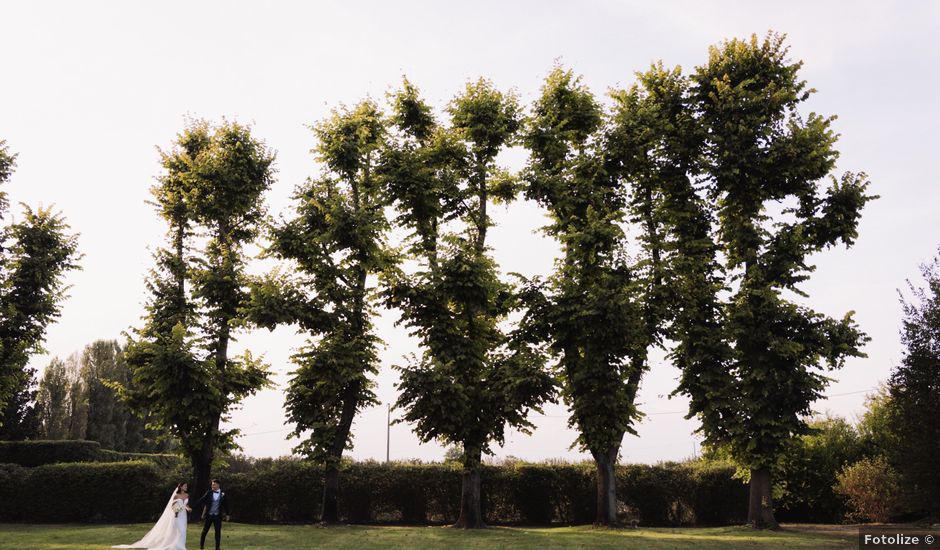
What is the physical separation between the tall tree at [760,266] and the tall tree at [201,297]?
60.3 ft

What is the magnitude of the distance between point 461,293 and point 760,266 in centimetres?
1183

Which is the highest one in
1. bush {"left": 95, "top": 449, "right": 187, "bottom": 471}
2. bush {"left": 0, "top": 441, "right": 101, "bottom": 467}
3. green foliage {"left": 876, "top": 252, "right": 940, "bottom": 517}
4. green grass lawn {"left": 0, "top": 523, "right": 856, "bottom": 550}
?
green foliage {"left": 876, "top": 252, "right": 940, "bottom": 517}

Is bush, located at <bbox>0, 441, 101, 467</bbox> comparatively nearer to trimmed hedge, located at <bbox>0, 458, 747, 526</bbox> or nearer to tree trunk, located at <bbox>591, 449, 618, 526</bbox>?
trimmed hedge, located at <bbox>0, 458, 747, 526</bbox>

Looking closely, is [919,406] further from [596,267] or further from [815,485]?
[815,485]

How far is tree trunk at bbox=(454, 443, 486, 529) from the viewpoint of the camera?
25.4 m

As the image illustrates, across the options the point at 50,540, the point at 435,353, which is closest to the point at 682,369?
the point at 435,353

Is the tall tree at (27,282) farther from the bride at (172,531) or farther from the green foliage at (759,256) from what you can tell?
the green foliage at (759,256)

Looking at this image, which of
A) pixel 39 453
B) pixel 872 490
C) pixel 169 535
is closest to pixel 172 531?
pixel 169 535

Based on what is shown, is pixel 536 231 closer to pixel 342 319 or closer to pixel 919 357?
pixel 342 319

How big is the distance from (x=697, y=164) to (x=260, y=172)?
19053 millimetres

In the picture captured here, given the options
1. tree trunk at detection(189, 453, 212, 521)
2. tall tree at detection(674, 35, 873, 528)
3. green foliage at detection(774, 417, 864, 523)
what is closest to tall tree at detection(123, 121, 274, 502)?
tree trunk at detection(189, 453, 212, 521)

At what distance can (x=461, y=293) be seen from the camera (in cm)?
2589

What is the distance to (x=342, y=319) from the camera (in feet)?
88.2

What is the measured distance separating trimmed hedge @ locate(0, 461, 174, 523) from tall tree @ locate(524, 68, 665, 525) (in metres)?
19.3
